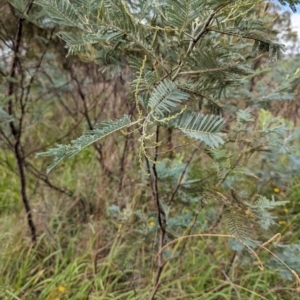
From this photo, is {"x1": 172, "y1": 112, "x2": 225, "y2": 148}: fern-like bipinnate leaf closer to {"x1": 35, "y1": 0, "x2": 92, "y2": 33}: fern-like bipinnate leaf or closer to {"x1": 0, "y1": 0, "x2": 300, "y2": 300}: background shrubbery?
{"x1": 0, "y1": 0, "x2": 300, "y2": 300}: background shrubbery

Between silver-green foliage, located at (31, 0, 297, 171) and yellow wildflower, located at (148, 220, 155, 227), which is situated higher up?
silver-green foliage, located at (31, 0, 297, 171)

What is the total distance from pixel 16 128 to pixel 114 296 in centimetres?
80

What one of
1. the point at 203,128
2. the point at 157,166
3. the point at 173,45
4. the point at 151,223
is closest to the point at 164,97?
the point at 203,128

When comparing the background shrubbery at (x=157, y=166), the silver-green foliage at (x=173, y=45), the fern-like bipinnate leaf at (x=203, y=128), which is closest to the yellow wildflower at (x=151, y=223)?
the background shrubbery at (x=157, y=166)

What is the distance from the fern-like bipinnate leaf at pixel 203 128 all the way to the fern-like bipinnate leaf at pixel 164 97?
44 mm

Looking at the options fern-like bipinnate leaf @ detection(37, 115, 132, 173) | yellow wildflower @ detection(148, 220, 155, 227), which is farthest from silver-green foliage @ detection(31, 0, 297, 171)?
yellow wildflower @ detection(148, 220, 155, 227)

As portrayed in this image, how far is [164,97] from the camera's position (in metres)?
0.96

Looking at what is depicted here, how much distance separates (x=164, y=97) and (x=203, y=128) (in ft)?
0.33

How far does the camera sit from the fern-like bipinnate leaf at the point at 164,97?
36.9 inches

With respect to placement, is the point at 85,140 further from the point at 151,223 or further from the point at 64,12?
the point at 151,223

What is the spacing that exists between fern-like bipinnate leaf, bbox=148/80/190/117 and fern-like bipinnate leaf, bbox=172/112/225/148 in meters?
0.04

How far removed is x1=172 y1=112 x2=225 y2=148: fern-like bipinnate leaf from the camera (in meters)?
0.93

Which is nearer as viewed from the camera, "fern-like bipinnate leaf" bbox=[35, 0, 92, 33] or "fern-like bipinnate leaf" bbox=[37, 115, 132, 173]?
"fern-like bipinnate leaf" bbox=[37, 115, 132, 173]

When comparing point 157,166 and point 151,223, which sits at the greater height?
point 157,166
